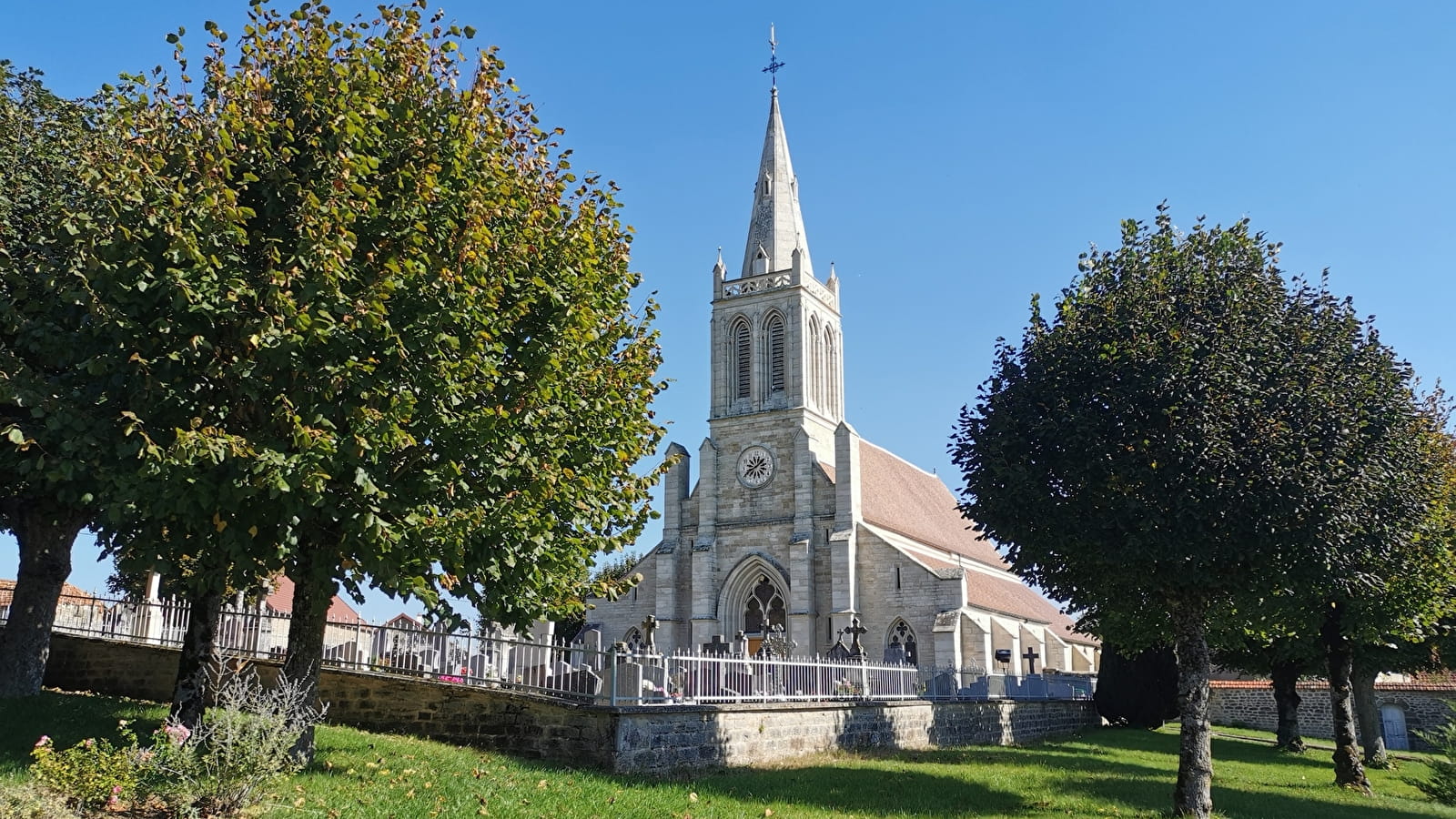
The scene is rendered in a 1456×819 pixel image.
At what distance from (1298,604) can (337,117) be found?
18076 mm

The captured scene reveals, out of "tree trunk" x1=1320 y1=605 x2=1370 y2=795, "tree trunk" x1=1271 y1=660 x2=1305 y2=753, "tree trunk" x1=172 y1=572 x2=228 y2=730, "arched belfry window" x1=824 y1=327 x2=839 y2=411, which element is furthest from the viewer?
"arched belfry window" x1=824 y1=327 x2=839 y2=411

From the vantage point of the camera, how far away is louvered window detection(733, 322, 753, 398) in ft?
137

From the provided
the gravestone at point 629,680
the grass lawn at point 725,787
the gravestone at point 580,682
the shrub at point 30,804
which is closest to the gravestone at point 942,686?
the grass lawn at point 725,787

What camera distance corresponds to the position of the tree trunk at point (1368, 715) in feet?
81.0

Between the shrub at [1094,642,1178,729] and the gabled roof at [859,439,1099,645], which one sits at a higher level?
the gabled roof at [859,439,1099,645]

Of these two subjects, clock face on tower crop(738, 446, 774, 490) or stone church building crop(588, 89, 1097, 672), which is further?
clock face on tower crop(738, 446, 774, 490)

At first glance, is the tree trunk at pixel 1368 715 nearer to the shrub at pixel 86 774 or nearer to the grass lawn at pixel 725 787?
the grass lawn at pixel 725 787

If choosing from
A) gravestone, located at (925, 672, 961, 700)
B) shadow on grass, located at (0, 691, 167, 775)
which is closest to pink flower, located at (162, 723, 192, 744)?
shadow on grass, located at (0, 691, 167, 775)

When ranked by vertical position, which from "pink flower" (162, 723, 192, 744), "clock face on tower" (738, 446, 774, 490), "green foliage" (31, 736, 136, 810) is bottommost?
"green foliage" (31, 736, 136, 810)

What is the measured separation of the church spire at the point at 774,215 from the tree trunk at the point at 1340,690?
84.0 ft

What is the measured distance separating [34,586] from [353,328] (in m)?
9.18

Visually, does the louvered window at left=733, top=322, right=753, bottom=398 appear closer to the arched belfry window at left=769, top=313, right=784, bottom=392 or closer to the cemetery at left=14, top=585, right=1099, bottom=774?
the arched belfry window at left=769, top=313, right=784, bottom=392

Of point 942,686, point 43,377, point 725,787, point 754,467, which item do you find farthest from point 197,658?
point 754,467

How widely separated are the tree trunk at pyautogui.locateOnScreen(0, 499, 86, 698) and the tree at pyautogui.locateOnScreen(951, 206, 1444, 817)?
13.8 meters
